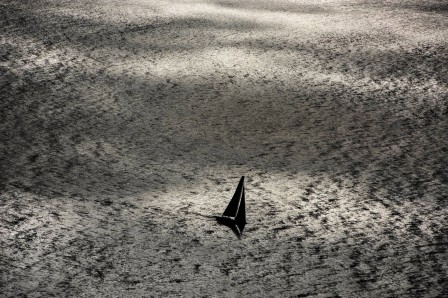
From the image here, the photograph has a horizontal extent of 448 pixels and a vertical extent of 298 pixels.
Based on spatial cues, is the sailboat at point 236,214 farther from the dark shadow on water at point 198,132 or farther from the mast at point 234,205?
the dark shadow on water at point 198,132

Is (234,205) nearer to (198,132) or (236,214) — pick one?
(236,214)

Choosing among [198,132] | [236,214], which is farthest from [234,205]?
[198,132]

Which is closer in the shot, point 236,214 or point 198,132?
Answer: point 236,214

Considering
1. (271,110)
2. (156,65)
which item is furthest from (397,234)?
(156,65)

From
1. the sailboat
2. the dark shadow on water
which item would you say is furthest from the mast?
the dark shadow on water

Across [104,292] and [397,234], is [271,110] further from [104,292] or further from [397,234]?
[104,292]

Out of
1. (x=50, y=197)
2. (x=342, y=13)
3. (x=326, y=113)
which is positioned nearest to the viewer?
(x=50, y=197)

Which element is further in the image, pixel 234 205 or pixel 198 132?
pixel 198 132

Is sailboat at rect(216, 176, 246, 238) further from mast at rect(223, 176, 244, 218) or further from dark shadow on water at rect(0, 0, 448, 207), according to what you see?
dark shadow on water at rect(0, 0, 448, 207)
